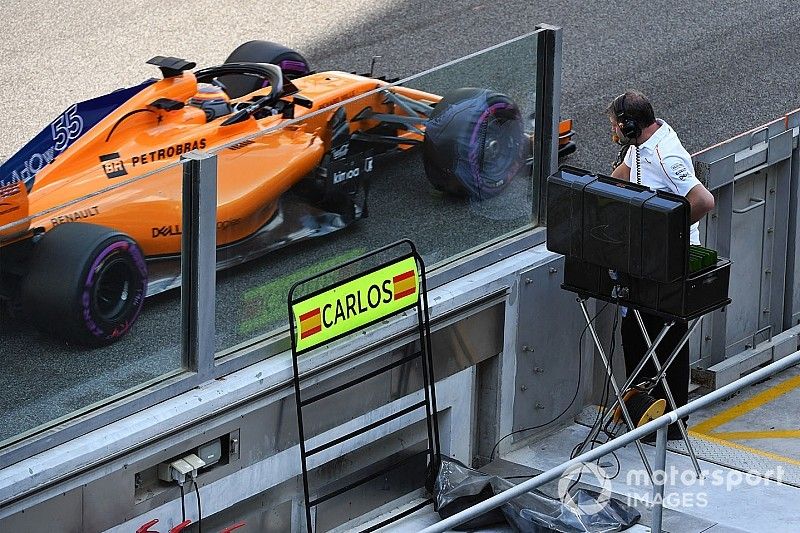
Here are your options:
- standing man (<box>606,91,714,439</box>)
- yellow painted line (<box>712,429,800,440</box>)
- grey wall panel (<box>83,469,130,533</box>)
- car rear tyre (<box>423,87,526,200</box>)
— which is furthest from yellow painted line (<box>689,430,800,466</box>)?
grey wall panel (<box>83,469,130,533</box>)

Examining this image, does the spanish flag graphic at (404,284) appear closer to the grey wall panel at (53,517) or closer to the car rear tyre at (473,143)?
the car rear tyre at (473,143)

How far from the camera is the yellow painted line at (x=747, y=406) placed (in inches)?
320

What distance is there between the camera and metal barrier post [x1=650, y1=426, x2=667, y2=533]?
5.92 m

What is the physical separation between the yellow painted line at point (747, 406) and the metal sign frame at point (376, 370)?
1.67 metres

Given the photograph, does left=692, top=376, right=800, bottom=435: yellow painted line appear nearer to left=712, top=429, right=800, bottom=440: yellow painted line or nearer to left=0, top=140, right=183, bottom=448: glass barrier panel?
left=712, top=429, right=800, bottom=440: yellow painted line

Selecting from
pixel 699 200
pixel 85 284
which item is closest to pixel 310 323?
pixel 85 284

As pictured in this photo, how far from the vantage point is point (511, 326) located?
24.9ft

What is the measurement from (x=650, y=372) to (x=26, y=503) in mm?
3465

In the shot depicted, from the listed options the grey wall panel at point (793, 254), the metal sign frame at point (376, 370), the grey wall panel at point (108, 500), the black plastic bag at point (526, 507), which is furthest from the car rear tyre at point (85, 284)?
the grey wall panel at point (793, 254)

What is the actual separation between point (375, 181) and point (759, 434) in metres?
2.67

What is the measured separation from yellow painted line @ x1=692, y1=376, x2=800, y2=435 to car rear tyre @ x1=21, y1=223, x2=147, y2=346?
350cm

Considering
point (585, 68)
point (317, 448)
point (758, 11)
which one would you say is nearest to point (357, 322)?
point (317, 448)

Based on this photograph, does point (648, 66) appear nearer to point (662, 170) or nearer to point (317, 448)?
point (662, 170)

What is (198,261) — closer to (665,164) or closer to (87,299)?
(87,299)
